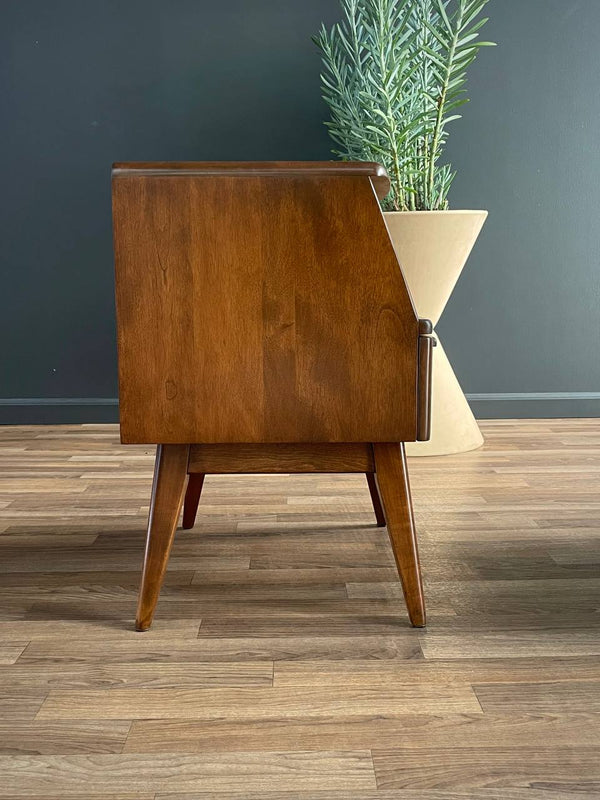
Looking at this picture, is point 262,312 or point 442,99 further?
point 442,99

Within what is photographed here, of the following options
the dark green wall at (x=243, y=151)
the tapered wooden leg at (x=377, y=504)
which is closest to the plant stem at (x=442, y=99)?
the dark green wall at (x=243, y=151)

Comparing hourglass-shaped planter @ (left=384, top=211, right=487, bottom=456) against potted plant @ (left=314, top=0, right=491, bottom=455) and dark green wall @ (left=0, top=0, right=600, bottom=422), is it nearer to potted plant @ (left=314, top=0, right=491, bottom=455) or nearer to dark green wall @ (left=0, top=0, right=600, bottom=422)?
potted plant @ (left=314, top=0, right=491, bottom=455)

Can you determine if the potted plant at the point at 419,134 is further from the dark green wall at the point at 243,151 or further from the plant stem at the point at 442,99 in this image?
the dark green wall at the point at 243,151

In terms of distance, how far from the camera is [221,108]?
2.91m

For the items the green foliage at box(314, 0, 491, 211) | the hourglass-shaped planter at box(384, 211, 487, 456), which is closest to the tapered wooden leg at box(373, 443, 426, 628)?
the hourglass-shaped planter at box(384, 211, 487, 456)

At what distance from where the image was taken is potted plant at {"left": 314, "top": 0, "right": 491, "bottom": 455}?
93.5 inches

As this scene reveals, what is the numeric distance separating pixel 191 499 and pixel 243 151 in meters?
1.63

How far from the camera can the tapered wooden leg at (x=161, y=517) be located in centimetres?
121

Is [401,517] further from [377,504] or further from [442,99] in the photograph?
[442,99]

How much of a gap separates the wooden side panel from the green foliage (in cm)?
136

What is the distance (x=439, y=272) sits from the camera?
245cm

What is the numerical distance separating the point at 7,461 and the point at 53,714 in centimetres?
155

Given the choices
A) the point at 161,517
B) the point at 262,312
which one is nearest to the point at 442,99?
the point at 262,312

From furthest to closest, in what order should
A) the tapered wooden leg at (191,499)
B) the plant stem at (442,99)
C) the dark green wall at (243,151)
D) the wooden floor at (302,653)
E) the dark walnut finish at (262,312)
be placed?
1. the dark green wall at (243,151)
2. the plant stem at (442,99)
3. the tapered wooden leg at (191,499)
4. the dark walnut finish at (262,312)
5. the wooden floor at (302,653)
